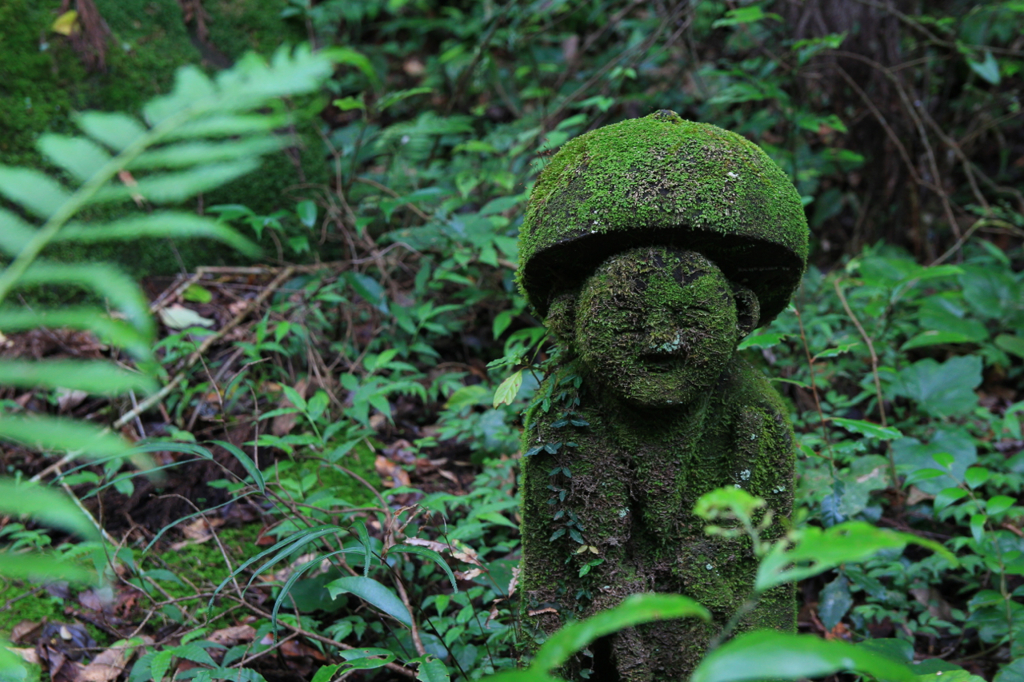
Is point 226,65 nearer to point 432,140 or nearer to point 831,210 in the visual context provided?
point 432,140

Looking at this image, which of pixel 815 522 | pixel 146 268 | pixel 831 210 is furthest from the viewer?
pixel 831 210

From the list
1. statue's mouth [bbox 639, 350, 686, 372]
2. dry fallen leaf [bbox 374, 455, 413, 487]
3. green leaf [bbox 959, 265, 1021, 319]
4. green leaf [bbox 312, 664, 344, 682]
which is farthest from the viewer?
green leaf [bbox 959, 265, 1021, 319]

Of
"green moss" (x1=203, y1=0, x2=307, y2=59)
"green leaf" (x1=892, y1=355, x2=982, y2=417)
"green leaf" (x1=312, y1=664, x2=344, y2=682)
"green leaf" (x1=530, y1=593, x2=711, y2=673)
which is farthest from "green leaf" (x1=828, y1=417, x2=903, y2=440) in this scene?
"green moss" (x1=203, y1=0, x2=307, y2=59)

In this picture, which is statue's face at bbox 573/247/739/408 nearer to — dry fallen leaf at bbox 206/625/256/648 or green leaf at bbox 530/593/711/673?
green leaf at bbox 530/593/711/673

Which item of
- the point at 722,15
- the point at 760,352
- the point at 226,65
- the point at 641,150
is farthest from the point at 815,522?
the point at 226,65

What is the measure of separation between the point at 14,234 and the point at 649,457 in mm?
1851

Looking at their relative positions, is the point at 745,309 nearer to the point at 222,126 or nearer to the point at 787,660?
the point at 787,660

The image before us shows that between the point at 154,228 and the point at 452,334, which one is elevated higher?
the point at 154,228

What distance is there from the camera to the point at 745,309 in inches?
89.6

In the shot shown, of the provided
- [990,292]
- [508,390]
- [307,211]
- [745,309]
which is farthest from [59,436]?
[990,292]

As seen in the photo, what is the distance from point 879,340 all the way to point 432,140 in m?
3.82

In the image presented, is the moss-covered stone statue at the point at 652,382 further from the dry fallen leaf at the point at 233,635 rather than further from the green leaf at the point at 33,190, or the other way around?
the green leaf at the point at 33,190

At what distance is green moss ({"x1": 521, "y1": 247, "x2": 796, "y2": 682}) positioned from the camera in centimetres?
213

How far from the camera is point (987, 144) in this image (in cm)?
658
